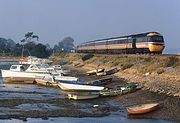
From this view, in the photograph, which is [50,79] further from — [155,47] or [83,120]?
[83,120]

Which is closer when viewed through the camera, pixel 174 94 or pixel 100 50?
pixel 174 94

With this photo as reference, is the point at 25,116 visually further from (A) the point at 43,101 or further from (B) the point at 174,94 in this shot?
(B) the point at 174,94

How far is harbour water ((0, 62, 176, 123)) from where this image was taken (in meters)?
29.3

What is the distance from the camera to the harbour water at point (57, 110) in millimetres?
29312

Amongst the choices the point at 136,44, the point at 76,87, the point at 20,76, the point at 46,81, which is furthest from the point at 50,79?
the point at 136,44

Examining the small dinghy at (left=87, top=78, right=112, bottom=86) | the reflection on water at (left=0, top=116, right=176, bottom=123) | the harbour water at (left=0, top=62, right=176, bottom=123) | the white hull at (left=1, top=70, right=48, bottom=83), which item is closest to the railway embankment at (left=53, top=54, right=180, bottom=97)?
the small dinghy at (left=87, top=78, right=112, bottom=86)

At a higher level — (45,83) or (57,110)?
(45,83)

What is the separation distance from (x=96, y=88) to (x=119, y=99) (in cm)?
552

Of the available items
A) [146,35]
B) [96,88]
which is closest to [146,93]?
[96,88]

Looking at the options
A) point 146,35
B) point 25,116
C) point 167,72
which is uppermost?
point 146,35

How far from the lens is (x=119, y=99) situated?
38438mm

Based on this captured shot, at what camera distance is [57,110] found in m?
32.9

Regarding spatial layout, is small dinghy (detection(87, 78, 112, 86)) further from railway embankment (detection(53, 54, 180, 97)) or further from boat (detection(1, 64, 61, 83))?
boat (detection(1, 64, 61, 83))

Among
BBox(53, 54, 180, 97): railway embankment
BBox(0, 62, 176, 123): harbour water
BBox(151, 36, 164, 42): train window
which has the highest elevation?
BBox(151, 36, 164, 42): train window
